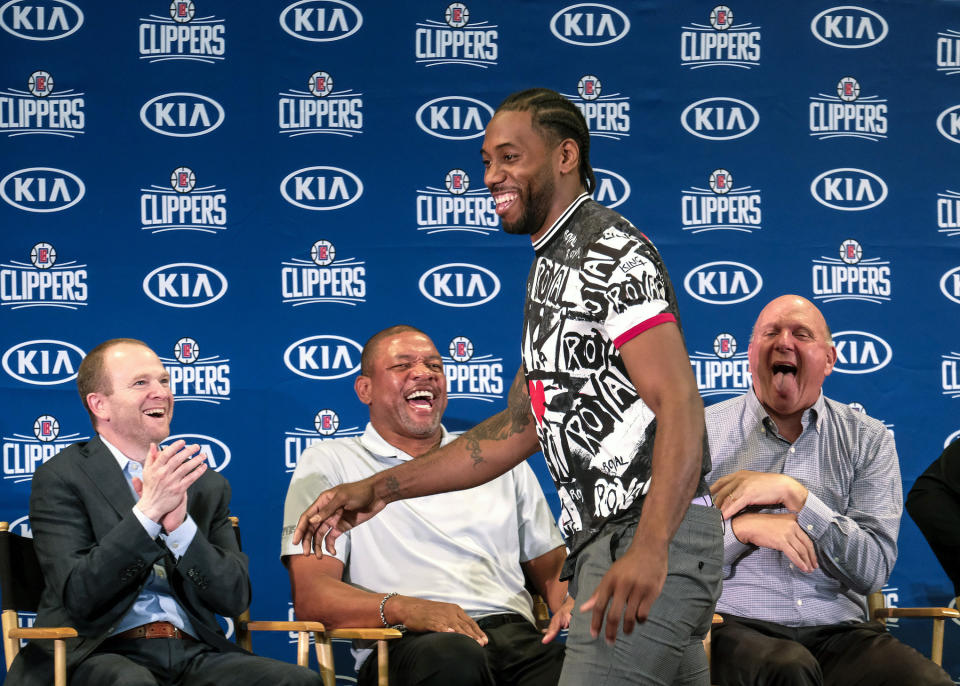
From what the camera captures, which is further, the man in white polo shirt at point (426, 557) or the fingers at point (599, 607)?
the man in white polo shirt at point (426, 557)

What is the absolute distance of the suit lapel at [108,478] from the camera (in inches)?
109

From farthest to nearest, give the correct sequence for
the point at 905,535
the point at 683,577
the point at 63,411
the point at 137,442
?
1. the point at 905,535
2. the point at 63,411
3. the point at 137,442
4. the point at 683,577

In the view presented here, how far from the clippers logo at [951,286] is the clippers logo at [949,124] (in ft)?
1.76

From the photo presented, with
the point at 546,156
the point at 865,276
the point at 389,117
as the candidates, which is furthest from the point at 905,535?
the point at 546,156

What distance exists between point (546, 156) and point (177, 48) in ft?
7.94

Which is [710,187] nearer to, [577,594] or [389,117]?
[389,117]

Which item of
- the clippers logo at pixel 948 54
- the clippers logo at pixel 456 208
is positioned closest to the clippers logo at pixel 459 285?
the clippers logo at pixel 456 208

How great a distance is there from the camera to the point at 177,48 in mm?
3701

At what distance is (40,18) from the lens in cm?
367

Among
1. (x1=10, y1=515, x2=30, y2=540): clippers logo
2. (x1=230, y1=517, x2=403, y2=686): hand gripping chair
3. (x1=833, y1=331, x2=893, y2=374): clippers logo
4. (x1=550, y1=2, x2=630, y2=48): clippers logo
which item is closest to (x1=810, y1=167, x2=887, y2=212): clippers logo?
(x1=833, y1=331, x2=893, y2=374): clippers logo

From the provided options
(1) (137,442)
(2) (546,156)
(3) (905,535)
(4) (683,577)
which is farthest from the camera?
(3) (905,535)

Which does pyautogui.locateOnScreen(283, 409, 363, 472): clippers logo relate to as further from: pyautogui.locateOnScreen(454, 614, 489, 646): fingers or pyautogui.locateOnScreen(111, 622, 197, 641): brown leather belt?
pyautogui.locateOnScreen(454, 614, 489, 646): fingers

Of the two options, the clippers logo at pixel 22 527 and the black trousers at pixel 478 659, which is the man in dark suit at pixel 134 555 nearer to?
the black trousers at pixel 478 659

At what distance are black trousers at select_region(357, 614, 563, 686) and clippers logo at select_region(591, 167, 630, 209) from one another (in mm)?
1591
